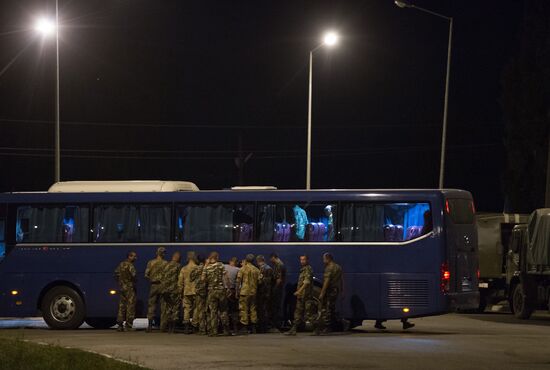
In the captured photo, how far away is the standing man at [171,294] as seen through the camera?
2461cm

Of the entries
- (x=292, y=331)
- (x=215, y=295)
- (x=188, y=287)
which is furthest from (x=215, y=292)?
(x=292, y=331)

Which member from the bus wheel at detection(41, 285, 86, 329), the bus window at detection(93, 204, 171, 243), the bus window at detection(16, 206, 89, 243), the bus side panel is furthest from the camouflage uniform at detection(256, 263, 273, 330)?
the bus window at detection(16, 206, 89, 243)

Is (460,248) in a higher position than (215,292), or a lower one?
higher

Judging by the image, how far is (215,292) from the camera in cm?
2372

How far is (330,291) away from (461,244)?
3067 mm

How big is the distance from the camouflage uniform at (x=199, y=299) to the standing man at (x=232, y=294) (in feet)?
1.67

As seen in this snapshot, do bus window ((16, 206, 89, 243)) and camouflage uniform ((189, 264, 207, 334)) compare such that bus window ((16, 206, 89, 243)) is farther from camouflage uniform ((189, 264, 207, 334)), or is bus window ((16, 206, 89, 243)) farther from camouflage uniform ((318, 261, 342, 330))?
camouflage uniform ((318, 261, 342, 330))


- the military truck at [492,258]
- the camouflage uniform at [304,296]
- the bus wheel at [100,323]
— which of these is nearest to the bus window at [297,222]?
the camouflage uniform at [304,296]

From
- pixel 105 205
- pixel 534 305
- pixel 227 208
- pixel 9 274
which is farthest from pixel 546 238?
pixel 9 274

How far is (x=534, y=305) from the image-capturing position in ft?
101

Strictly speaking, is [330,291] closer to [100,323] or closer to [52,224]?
[100,323]

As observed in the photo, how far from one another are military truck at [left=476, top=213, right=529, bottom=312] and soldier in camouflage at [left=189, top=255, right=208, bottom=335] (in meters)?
12.0

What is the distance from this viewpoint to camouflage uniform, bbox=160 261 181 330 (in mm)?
24594

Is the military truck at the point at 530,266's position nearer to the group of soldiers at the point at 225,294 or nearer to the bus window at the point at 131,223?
the group of soldiers at the point at 225,294
